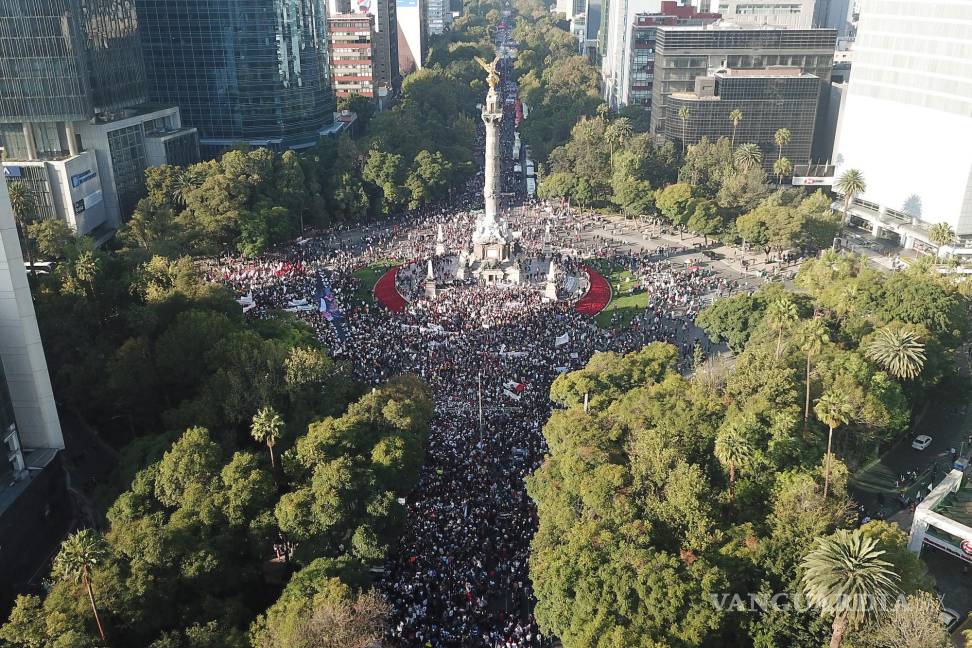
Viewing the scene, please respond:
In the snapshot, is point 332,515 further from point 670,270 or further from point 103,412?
point 670,270

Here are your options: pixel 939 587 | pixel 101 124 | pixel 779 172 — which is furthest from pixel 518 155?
pixel 939 587

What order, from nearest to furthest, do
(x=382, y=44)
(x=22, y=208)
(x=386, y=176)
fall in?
(x=22, y=208)
(x=386, y=176)
(x=382, y=44)

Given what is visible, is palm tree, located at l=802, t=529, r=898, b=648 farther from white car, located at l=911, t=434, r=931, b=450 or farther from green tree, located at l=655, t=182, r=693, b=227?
green tree, located at l=655, t=182, r=693, b=227

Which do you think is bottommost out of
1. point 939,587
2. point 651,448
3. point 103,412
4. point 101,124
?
point 939,587

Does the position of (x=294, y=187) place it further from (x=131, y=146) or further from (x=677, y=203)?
(x=677, y=203)

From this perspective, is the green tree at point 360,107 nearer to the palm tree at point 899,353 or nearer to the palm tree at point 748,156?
the palm tree at point 748,156

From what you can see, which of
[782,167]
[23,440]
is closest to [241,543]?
[23,440]
